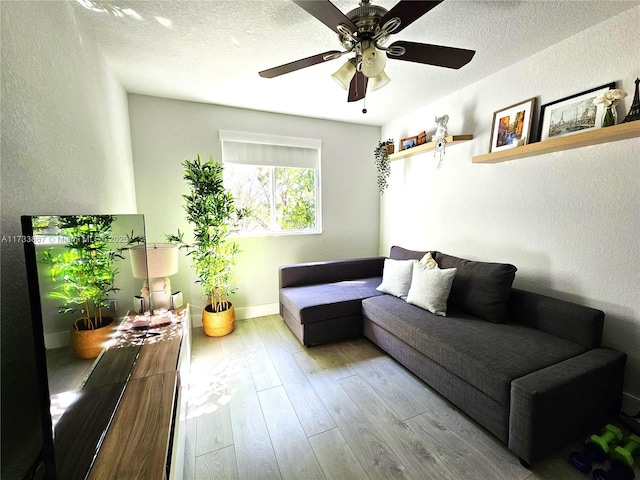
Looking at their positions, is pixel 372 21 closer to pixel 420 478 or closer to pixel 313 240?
pixel 420 478

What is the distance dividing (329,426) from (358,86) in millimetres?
2212

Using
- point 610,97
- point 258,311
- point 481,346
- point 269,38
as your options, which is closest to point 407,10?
point 269,38

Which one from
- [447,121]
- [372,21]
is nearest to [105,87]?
[372,21]

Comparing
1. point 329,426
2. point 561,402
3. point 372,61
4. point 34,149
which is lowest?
point 329,426

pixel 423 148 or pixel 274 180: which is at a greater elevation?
pixel 423 148

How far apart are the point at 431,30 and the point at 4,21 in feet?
6.99

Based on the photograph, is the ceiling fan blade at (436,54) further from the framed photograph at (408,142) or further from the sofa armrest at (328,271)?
the sofa armrest at (328,271)

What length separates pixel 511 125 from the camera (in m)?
2.29

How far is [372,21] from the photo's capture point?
134 cm

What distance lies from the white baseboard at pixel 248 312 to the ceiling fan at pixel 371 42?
258 cm

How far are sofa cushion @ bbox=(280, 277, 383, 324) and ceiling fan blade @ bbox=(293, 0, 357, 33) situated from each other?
6.77ft

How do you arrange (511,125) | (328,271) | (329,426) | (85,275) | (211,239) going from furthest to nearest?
(328,271) < (211,239) < (511,125) < (329,426) < (85,275)

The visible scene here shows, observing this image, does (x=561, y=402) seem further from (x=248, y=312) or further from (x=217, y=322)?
(x=248, y=312)

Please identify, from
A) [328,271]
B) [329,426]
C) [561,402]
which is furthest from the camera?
[328,271]
